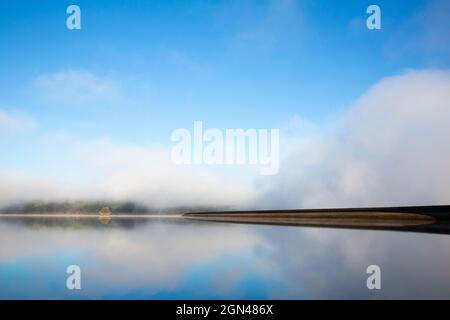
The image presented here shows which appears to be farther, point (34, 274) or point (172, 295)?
point (34, 274)

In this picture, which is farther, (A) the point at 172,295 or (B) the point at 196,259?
(B) the point at 196,259

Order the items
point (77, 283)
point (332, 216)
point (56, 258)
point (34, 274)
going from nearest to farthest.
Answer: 1. point (77, 283)
2. point (34, 274)
3. point (56, 258)
4. point (332, 216)

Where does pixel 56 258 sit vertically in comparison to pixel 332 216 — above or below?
above

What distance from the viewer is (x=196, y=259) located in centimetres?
980

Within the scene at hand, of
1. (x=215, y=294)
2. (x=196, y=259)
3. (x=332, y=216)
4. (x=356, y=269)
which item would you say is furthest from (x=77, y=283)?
(x=332, y=216)

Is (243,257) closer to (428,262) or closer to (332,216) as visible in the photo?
(428,262)

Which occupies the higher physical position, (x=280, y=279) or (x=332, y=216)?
(x=280, y=279)

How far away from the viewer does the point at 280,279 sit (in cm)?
727

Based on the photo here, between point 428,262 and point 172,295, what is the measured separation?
21.2 ft

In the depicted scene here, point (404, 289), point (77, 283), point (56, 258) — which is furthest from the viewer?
point (56, 258)
